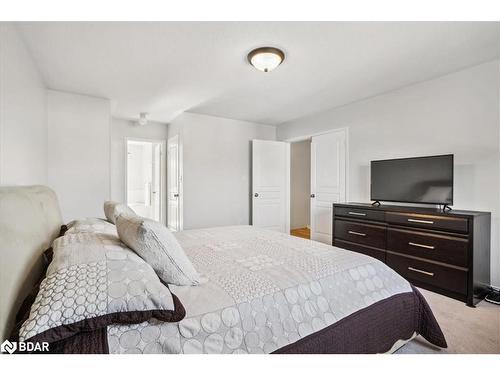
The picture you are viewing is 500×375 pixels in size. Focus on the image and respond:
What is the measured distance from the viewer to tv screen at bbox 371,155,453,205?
2.69 m

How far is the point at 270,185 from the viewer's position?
16.7ft

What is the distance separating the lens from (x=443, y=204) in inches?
106

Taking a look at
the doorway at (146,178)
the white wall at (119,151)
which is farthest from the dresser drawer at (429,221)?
the white wall at (119,151)

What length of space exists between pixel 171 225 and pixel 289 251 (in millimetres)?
3964

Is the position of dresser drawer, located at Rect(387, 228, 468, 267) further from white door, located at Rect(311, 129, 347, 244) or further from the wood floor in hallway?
the wood floor in hallway

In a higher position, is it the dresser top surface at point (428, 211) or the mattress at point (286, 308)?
the dresser top surface at point (428, 211)

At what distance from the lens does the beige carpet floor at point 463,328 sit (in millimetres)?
1638

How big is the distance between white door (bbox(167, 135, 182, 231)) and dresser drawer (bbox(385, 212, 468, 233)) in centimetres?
338

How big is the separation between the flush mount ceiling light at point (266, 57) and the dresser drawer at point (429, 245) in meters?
2.21

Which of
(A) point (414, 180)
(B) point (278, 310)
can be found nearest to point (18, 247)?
(B) point (278, 310)

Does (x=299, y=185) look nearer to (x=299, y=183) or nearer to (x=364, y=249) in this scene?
(x=299, y=183)

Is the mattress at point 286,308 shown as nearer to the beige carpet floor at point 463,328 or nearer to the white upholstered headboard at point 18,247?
the beige carpet floor at point 463,328

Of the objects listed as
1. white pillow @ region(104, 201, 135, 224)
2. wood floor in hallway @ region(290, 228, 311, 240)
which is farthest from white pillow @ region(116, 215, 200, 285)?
wood floor in hallway @ region(290, 228, 311, 240)
